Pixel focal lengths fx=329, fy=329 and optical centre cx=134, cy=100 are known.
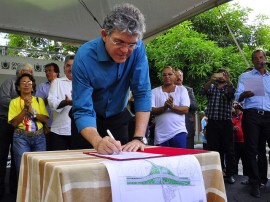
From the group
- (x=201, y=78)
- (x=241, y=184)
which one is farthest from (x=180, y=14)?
(x=201, y=78)

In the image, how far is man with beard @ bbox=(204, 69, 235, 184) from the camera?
4629mm

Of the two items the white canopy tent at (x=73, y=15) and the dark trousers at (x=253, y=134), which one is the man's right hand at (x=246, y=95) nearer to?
the dark trousers at (x=253, y=134)

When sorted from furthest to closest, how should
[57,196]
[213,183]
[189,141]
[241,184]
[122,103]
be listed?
[189,141]
[241,184]
[122,103]
[213,183]
[57,196]

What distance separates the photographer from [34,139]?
343 centimetres

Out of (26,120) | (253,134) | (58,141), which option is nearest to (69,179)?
(26,120)

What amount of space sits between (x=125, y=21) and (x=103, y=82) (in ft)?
1.32

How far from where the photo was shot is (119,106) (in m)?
1.99

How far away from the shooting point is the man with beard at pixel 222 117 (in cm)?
463

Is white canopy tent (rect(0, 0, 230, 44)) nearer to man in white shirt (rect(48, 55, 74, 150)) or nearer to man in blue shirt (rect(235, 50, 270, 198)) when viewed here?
man in blue shirt (rect(235, 50, 270, 198))

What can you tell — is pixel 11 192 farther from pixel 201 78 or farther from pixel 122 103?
pixel 201 78

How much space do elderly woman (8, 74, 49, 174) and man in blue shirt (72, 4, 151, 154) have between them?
1.65 metres

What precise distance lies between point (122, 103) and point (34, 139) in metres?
1.78

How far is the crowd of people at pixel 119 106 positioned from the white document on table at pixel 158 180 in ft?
0.74

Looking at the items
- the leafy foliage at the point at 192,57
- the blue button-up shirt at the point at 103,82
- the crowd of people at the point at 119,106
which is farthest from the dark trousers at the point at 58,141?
the leafy foliage at the point at 192,57
